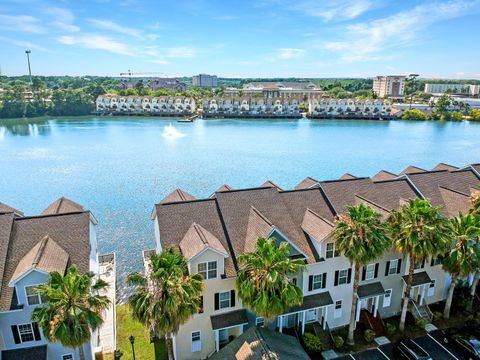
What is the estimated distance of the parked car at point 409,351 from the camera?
2383cm

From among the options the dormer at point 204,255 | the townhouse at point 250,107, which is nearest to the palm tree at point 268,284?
the dormer at point 204,255

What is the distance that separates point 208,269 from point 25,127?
149 m

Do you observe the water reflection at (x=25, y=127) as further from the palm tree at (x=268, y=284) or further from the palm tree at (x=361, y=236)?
the palm tree at (x=361, y=236)

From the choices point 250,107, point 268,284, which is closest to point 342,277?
point 268,284

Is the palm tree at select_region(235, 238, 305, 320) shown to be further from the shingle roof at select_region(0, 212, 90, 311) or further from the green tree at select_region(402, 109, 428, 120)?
the green tree at select_region(402, 109, 428, 120)

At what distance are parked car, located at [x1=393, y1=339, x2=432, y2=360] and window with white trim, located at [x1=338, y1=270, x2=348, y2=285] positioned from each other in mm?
5642

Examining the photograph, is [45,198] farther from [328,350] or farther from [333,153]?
[333,153]

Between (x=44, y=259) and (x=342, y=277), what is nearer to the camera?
(x=44, y=259)

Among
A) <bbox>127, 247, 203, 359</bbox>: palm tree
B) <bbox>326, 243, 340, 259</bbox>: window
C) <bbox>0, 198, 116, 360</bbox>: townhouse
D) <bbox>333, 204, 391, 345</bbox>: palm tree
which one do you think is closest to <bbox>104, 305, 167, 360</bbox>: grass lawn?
<bbox>0, 198, 116, 360</bbox>: townhouse

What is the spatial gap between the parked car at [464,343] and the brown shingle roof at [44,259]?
28.4m

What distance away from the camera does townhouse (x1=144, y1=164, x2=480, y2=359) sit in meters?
24.6

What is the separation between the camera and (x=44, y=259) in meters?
22.1

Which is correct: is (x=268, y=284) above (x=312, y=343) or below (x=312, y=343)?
above

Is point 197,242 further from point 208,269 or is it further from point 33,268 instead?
point 33,268
